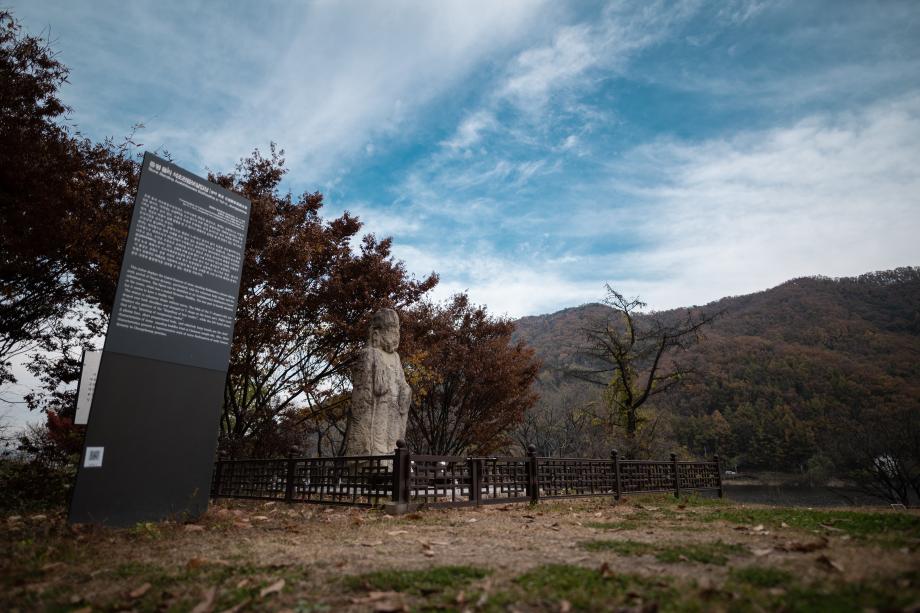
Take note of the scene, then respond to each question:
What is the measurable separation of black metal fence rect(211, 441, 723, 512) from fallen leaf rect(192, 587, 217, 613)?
4.39 meters

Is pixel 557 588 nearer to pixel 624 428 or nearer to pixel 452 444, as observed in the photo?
pixel 452 444

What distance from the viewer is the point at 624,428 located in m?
21.1

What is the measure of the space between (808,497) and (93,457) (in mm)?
28951

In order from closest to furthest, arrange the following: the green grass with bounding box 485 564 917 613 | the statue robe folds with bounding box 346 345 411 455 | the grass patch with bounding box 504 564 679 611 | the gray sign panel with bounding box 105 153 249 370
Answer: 1. the green grass with bounding box 485 564 917 613
2. the grass patch with bounding box 504 564 679 611
3. the gray sign panel with bounding box 105 153 249 370
4. the statue robe folds with bounding box 346 345 411 455

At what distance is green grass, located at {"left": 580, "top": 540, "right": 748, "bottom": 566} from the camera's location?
3643 mm

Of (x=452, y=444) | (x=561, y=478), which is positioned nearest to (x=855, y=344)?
(x=452, y=444)

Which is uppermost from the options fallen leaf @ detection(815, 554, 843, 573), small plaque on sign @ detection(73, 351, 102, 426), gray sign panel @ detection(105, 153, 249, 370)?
gray sign panel @ detection(105, 153, 249, 370)

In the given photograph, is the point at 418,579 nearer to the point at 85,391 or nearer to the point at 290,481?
the point at 290,481

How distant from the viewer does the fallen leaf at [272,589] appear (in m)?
2.95

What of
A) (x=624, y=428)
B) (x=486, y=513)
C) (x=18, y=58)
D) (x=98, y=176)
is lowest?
(x=486, y=513)

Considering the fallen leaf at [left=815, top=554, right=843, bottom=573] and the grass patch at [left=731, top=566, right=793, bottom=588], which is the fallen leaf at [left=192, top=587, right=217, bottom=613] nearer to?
the grass patch at [left=731, top=566, right=793, bottom=588]

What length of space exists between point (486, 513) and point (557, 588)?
5.10 meters

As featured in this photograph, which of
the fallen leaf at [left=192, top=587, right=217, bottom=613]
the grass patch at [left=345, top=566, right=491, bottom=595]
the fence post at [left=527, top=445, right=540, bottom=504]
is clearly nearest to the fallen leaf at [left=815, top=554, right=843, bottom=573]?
the grass patch at [left=345, top=566, right=491, bottom=595]

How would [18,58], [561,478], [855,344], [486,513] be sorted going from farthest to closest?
1. [855,344]
2. [561,478]
3. [18,58]
4. [486,513]
